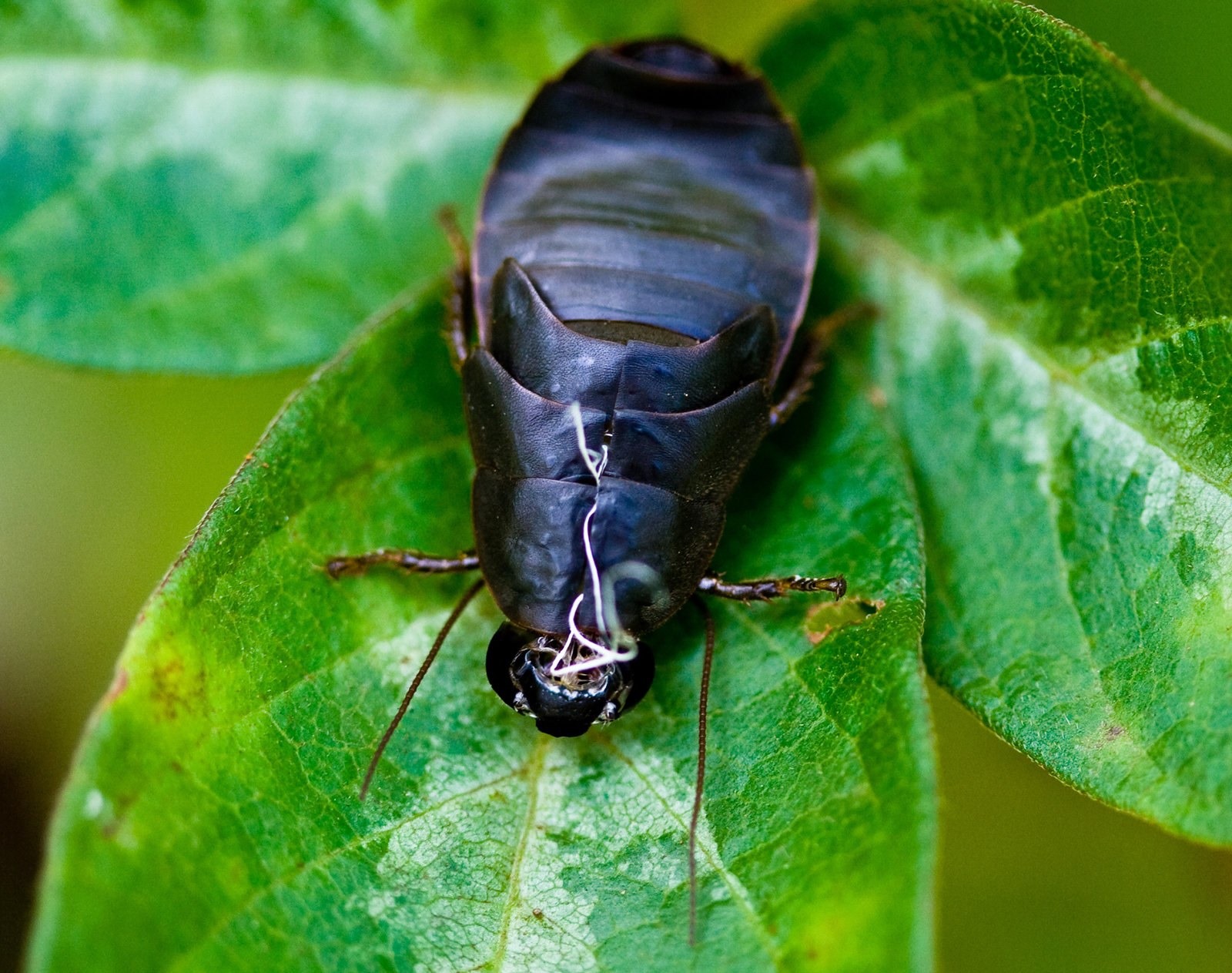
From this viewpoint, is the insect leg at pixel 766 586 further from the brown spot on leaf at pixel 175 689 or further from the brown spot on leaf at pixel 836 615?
the brown spot on leaf at pixel 175 689

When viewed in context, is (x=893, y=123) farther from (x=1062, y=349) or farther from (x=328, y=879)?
(x=328, y=879)

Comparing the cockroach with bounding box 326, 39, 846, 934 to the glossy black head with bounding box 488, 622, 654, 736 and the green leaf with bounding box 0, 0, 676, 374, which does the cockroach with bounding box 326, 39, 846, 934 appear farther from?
the green leaf with bounding box 0, 0, 676, 374

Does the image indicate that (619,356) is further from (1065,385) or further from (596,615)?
(1065,385)

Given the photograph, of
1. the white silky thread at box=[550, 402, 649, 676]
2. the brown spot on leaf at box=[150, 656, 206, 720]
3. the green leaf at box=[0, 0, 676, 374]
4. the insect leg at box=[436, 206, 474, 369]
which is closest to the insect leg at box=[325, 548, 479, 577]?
the white silky thread at box=[550, 402, 649, 676]

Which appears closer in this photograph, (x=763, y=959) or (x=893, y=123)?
(x=763, y=959)

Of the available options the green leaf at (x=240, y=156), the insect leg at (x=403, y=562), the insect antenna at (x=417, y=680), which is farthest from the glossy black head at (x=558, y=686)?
the green leaf at (x=240, y=156)

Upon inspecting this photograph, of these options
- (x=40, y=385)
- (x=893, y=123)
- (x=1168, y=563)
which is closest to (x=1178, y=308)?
(x=1168, y=563)

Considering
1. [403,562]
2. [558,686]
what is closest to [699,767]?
[558,686]
